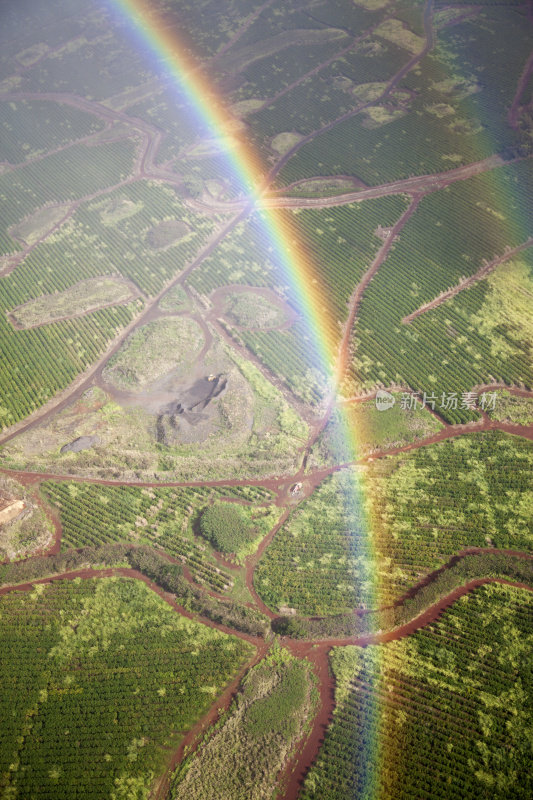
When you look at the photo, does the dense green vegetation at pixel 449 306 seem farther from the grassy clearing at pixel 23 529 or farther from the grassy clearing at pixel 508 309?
the grassy clearing at pixel 23 529

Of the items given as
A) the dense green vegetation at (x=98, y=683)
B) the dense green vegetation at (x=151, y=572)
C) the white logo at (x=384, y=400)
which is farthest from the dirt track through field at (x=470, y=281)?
the dense green vegetation at (x=98, y=683)

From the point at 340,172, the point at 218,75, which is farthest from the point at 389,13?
the point at 340,172

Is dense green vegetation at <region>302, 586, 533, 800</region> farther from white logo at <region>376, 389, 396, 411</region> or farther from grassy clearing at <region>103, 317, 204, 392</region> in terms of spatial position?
grassy clearing at <region>103, 317, 204, 392</region>

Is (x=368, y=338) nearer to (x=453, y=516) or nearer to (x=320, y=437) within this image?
(x=320, y=437)

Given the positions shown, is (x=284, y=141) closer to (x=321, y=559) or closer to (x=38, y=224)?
(x=38, y=224)

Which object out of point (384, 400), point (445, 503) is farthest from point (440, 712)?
point (384, 400)

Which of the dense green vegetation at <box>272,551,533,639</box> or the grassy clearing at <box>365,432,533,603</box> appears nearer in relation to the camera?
the dense green vegetation at <box>272,551,533,639</box>

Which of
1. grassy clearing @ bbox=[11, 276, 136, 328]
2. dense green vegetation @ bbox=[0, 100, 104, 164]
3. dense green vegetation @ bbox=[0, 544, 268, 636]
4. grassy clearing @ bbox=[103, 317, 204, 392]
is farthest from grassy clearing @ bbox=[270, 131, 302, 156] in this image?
dense green vegetation @ bbox=[0, 544, 268, 636]
